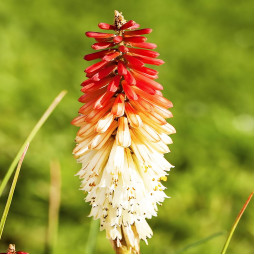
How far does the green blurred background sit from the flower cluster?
0.42m

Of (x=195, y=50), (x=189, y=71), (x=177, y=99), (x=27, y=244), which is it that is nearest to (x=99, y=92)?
(x=27, y=244)

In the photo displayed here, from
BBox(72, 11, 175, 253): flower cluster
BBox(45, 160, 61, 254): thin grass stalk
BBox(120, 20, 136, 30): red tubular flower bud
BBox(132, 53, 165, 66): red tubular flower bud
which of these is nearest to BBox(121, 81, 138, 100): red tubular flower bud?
BBox(72, 11, 175, 253): flower cluster

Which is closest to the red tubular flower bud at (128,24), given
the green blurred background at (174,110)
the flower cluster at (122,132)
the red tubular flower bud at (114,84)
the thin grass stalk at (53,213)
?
the flower cluster at (122,132)

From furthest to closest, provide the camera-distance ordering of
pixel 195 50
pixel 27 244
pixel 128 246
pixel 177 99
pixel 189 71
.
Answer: pixel 195 50, pixel 189 71, pixel 177 99, pixel 27 244, pixel 128 246

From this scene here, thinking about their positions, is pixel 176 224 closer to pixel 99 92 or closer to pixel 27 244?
pixel 27 244

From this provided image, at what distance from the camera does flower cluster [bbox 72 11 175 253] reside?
1979 mm

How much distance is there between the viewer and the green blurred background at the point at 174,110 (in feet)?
14.1

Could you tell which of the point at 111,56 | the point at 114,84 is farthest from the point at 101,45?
the point at 114,84

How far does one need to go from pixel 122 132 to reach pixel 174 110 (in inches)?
153

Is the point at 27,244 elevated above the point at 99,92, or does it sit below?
below

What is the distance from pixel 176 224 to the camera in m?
4.36

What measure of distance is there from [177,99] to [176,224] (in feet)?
7.37

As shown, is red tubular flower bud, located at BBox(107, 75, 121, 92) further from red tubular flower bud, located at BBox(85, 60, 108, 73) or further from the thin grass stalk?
the thin grass stalk

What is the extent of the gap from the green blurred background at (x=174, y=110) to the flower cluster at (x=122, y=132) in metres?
0.42
